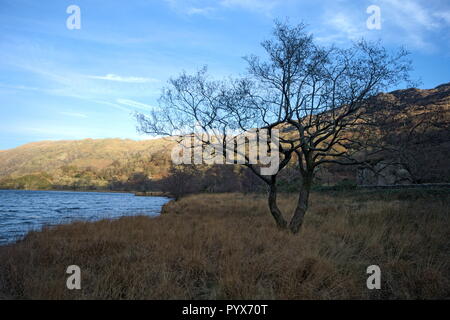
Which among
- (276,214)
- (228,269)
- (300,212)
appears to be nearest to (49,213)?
(276,214)

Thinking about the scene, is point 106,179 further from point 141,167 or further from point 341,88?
point 341,88

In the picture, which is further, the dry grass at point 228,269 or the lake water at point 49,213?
the lake water at point 49,213

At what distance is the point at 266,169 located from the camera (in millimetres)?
9781

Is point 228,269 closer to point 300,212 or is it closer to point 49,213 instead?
point 300,212

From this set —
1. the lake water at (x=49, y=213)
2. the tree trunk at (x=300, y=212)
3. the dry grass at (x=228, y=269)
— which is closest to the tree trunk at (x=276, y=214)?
the tree trunk at (x=300, y=212)

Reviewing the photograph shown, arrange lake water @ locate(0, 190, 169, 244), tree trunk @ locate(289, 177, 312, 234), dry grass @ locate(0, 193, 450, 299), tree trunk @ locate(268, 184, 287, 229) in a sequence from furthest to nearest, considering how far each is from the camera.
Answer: lake water @ locate(0, 190, 169, 244), tree trunk @ locate(268, 184, 287, 229), tree trunk @ locate(289, 177, 312, 234), dry grass @ locate(0, 193, 450, 299)

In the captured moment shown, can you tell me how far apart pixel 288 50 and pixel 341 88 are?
225cm

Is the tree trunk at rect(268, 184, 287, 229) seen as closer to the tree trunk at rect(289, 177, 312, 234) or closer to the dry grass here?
the tree trunk at rect(289, 177, 312, 234)

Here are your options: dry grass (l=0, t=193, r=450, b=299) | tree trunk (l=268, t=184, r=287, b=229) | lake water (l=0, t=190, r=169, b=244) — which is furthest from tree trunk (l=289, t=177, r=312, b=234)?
lake water (l=0, t=190, r=169, b=244)

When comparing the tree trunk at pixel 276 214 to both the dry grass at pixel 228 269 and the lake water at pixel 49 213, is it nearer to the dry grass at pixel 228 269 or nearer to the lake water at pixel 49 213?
the dry grass at pixel 228 269

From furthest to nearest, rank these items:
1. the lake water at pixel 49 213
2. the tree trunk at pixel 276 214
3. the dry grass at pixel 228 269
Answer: the lake water at pixel 49 213, the tree trunk at pixel 276 214, the dry grass at pixel 228 269

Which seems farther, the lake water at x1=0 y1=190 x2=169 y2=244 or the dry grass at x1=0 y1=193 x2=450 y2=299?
the lake water at x1=0 y1=190 x2=169 y2=244

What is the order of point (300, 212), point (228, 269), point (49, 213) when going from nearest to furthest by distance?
point (228, 269) < point (300, 212) < point (49, 213)

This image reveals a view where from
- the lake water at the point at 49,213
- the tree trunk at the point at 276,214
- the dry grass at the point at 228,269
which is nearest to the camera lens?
the dry grass at the point at 228,269
